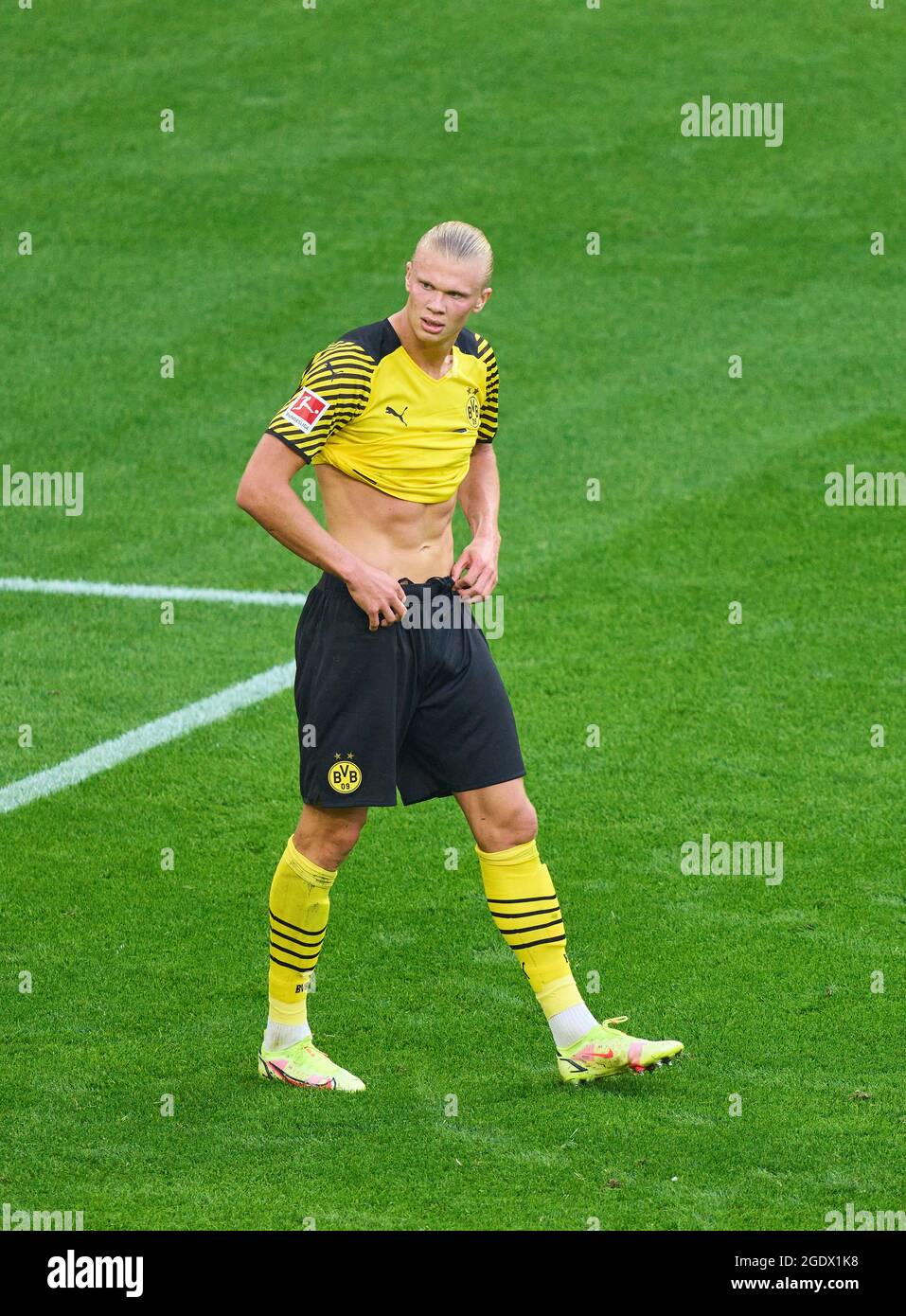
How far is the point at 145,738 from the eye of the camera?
8.30 m

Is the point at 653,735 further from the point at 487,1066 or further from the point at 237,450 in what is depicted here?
the point at 237,450

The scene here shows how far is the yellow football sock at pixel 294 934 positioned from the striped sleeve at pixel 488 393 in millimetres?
1411

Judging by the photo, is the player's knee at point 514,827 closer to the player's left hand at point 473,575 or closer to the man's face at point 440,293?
the player's left hand at point 473,575

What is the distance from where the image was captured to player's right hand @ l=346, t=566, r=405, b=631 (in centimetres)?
523

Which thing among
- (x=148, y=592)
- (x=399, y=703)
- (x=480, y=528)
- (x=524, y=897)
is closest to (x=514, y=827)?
(x=524, y=897)

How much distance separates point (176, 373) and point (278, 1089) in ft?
26.3

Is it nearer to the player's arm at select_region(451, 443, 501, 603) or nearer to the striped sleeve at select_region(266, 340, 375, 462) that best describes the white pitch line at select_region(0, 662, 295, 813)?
the player's arm at select_region(451, 443, 501, 603)

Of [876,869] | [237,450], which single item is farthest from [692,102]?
[876,869]

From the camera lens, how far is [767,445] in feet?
37.5

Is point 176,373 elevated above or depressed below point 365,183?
below

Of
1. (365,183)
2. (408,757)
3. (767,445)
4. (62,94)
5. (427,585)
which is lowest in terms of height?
(408,757)

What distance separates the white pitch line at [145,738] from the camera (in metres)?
7.79

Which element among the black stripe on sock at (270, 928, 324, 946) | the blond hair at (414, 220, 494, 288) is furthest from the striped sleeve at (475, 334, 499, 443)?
the black stripe on sock at (270, 928, 324, 946)

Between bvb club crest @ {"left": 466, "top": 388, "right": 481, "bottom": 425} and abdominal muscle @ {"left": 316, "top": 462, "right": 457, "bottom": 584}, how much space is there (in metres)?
0.27
